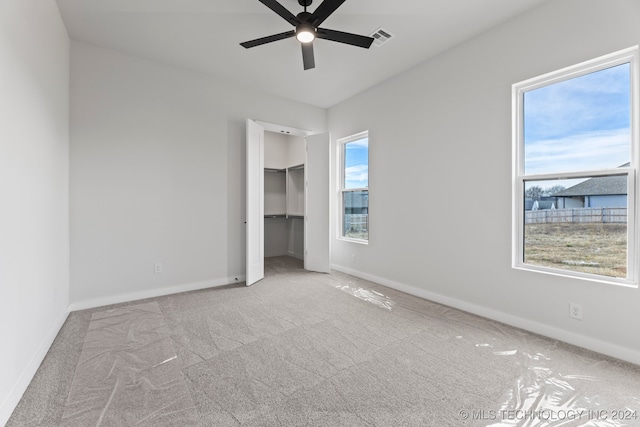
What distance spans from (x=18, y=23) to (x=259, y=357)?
108 inches

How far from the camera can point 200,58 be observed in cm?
333

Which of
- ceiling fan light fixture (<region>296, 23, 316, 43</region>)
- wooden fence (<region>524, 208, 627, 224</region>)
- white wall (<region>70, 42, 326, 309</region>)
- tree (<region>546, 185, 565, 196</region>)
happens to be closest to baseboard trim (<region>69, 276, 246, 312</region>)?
white wall (<region>70, 42, 326, 309</region>)

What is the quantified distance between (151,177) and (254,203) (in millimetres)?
1339

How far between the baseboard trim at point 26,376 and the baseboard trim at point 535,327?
3572 millimetres

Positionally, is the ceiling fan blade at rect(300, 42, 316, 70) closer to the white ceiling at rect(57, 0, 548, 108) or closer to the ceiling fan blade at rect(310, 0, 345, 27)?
the ceiling fan blade at rect(310, 0, 345, 27)

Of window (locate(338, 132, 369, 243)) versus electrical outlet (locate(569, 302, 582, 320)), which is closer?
electrical outlet (locate(569, 302, 582, 320))

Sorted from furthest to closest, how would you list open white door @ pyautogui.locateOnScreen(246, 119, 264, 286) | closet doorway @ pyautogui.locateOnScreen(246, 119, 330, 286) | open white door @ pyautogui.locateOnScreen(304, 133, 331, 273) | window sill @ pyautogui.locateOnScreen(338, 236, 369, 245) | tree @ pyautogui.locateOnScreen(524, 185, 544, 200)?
open white door @ pyautogui.locateOnScreen(304, 133, 331, 273)
window sill @ pyautogui.locateOnScreen(338, 236, 369, 245)
closet doorway @ pyautogui.locateOnScreen(246, 119, 330, 286)
open white door @ pyautogui.locateOnScreen(246, 119, 264, 286)
tree @ pyautogui.locateOnScreen(524, 185, 544, 200)

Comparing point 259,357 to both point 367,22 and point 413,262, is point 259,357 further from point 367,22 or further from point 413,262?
point 367,22

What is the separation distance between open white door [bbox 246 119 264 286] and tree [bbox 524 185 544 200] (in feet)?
10.8

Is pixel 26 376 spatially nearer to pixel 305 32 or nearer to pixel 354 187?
pixel 305 32

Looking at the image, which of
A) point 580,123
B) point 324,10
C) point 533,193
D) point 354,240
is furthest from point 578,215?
point 354,240

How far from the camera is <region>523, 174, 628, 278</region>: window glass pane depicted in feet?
7.00

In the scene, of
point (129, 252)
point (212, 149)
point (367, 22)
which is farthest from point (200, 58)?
point (129, 252)

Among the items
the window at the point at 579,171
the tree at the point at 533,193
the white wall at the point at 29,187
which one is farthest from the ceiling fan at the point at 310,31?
the tree at the point at 533,193
